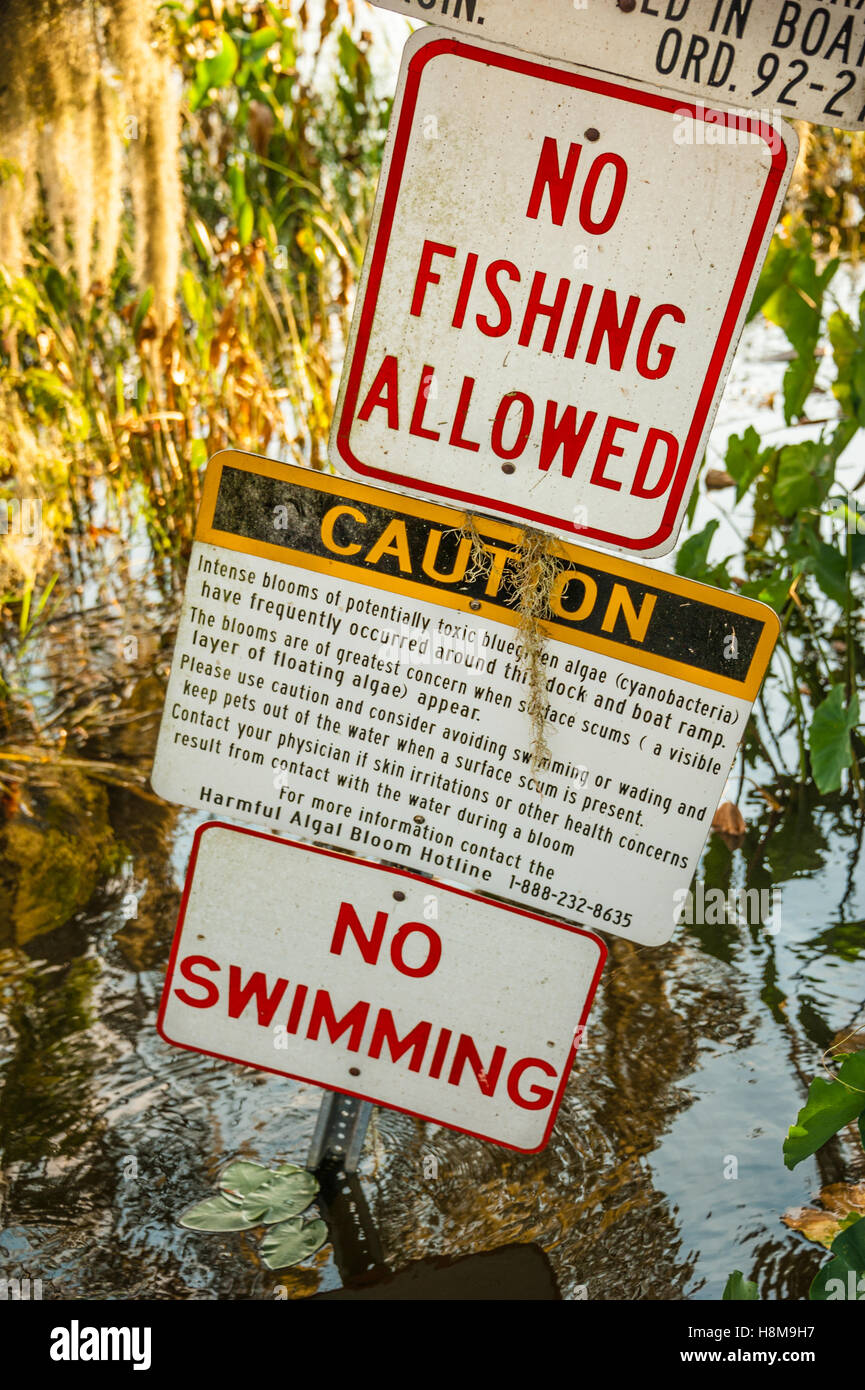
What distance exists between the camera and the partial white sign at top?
4.29 ft

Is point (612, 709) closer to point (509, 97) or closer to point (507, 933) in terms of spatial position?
point (507, 933)

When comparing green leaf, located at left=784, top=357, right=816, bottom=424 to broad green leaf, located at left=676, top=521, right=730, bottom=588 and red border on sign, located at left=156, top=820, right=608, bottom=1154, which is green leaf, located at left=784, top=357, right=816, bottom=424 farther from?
red border on sign, located at left=156, top=820, right=608, bottom=1154

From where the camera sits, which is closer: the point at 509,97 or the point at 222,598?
the point at 509,97

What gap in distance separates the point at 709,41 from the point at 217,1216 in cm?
182

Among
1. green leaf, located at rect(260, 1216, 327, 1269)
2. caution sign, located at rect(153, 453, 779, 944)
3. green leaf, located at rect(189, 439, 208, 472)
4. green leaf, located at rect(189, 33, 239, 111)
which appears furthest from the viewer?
green leaf, located at rect(189, 33, 239, 111)

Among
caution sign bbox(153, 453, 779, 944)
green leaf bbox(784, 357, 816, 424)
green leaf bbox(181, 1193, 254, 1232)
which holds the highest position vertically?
green leaf bbox(784, 357, 816, 424)

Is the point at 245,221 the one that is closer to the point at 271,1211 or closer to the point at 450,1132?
the point at 450,1132

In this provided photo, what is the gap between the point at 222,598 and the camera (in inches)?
59.9

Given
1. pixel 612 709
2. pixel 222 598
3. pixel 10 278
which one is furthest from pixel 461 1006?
pixel 10 278

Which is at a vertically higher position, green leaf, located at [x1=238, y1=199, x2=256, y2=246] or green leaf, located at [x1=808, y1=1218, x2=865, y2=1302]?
green leaf, located at [x1=238, y1=199, x2=256, y2=246]

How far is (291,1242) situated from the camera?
186 cm

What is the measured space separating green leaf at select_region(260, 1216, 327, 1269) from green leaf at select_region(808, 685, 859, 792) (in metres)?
1.33

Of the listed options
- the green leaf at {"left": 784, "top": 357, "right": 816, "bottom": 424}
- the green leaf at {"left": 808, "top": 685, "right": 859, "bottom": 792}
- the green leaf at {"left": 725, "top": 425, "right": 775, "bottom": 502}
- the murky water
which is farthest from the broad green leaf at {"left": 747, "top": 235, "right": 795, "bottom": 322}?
the murky water
